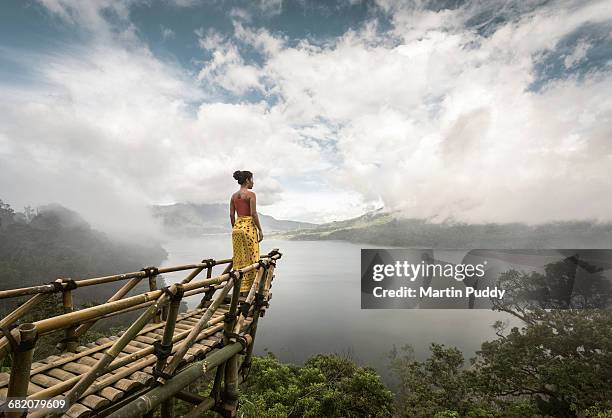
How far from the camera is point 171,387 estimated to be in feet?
10.0

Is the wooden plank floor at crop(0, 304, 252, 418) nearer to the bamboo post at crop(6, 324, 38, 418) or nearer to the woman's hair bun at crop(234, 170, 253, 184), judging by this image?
the bamboo post at crop(6, 324, 38, 418)

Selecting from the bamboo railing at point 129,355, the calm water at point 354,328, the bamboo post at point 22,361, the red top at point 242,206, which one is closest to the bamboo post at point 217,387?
the bamboo railing at point 129,355

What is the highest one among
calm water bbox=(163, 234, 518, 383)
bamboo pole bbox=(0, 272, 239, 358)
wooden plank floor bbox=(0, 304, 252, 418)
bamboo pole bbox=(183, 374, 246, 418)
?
bamboo pole bbox=(0, 272, 239, 358)

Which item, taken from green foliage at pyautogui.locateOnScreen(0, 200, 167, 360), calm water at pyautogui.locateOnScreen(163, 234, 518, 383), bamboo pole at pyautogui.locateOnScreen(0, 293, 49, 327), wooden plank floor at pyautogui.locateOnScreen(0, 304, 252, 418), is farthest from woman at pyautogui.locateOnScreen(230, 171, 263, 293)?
calm water at pyautogui.locateOnScreen(163, 234, 518, 383)

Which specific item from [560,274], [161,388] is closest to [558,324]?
[560,274]

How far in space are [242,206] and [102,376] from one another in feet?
10.8

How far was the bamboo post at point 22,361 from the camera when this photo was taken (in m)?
1.82

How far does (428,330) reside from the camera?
5488cm

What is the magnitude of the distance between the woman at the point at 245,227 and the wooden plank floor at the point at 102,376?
1.71 meters

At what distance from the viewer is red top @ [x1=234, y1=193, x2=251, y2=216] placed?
5840 millimetres

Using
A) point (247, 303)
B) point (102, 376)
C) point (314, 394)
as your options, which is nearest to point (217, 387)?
point (247, 303)

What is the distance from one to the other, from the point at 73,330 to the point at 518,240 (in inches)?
9147

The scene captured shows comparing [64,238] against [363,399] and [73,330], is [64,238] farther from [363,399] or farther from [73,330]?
[73,330]

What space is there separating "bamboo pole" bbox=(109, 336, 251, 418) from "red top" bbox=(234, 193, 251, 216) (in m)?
2.51
